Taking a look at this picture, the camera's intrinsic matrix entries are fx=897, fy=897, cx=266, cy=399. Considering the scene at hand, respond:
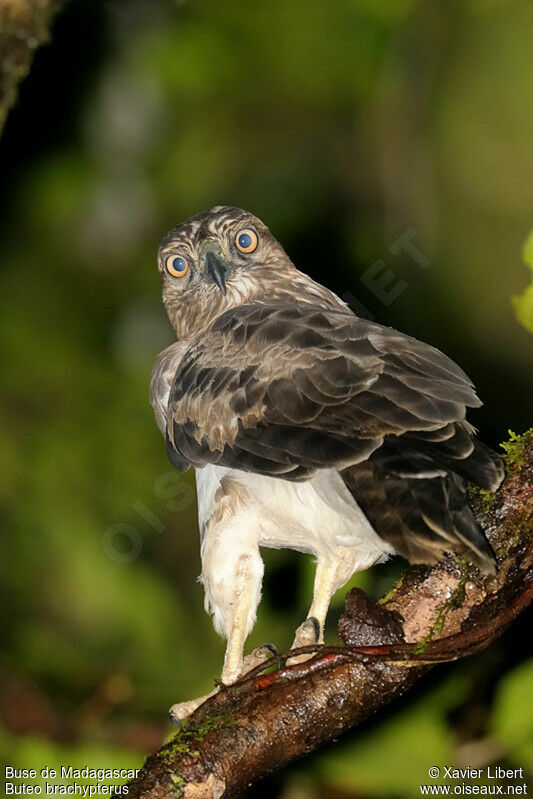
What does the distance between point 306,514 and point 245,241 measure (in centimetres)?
252

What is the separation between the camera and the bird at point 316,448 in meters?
3.78

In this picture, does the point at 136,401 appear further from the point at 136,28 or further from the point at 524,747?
the point at 524,747

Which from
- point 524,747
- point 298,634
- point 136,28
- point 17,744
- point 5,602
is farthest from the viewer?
point 136,28

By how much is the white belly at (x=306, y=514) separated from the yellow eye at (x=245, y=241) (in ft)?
6.51

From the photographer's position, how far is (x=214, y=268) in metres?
6.02

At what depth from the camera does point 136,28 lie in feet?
29.9

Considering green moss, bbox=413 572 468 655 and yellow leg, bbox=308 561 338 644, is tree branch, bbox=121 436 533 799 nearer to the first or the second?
green moss, bbox=413 572 468 655

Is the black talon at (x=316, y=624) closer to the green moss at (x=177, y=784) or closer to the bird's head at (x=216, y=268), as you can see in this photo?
the green moss at (x=177, y=784)

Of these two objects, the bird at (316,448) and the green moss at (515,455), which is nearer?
the bird at (316,448)

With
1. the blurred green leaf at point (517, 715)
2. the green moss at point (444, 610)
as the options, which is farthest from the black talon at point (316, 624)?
the blurred green leaf at point (517, 715)

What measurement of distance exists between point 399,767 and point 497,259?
16.0 feet

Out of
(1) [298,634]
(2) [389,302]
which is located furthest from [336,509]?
(2) [389,302]

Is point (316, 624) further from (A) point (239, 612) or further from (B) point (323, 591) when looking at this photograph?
(A) point (239, 612)

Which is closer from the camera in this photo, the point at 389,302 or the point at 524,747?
the point at 524,747
